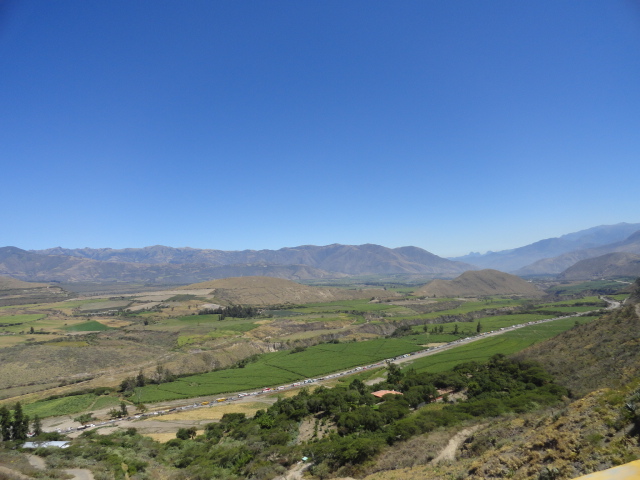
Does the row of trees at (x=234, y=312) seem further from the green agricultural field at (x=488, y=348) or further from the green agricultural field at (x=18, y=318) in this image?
the green agricultural field at (x=488, y=348)

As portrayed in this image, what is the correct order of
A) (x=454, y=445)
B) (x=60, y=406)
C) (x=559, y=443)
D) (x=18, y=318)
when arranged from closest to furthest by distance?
Result: 1. (x=559, y=443)
2. (x=454, y=445)
3. (x=60, y=406)
4. (x=18, y=318)

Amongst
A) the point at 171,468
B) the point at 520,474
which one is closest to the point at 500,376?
the point at 520,474

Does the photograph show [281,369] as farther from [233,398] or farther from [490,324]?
[490,324]

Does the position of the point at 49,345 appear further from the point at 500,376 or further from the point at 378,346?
the point at 500,376

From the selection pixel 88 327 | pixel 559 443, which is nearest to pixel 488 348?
pixel 559 443

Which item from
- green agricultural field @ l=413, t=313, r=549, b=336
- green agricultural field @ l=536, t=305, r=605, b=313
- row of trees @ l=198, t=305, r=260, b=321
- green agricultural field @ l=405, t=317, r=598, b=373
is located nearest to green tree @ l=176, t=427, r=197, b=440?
green agricultural field @ l=405, t=317, r=598, b=373

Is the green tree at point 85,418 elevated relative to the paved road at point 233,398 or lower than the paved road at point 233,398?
elevated

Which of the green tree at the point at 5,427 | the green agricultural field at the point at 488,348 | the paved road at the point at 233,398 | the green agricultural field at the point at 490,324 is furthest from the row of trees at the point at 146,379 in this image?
the green agricultural field at the point at 490,324

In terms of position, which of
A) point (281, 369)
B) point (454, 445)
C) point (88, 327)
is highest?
point (454, 445)

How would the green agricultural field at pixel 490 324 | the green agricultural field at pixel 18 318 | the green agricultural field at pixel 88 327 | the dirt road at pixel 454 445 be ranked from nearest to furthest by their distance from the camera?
the dirt road at pixel 454 445
the green agricultural field at pixel 490 324
the green agricultural field at pixel 88 327
the green agricultural field at pixel 18 318
